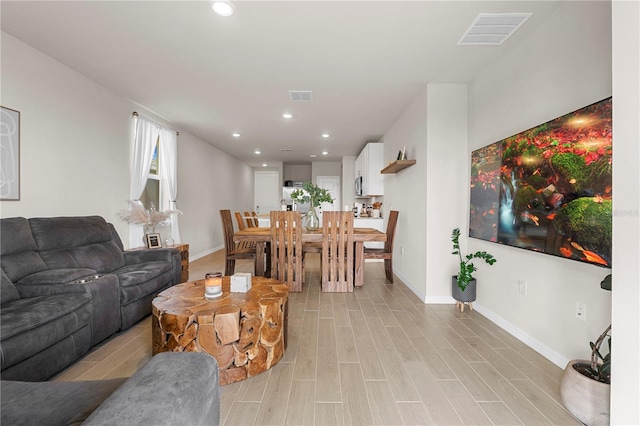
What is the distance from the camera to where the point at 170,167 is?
4758 mm

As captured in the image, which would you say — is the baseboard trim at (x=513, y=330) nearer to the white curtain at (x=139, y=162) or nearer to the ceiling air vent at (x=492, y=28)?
the ceiling air vent at (x=492, y=28)

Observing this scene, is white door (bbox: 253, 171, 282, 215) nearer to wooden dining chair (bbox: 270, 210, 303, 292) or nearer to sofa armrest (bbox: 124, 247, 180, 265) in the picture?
wooden dining chair (bbox: 270, 210, 303, 292)

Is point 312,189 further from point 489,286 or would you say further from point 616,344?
point 616,344

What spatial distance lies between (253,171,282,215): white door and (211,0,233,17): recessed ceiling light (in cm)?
782

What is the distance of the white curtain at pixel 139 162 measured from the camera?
3.85 metres

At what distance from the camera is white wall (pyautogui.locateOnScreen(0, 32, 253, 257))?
8.18 ft

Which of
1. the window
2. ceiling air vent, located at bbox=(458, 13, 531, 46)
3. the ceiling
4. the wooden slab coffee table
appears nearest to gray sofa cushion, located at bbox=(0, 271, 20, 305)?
the wooden slab coffee table

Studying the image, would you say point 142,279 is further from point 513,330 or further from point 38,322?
point 513,330

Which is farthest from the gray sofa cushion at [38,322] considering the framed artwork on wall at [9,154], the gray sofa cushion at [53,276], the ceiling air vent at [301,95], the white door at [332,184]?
the white door at [332,184]

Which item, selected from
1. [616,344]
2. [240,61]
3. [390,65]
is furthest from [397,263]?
[240,61]

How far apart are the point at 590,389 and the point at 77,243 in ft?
13.0

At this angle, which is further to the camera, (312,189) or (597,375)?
(312,189)

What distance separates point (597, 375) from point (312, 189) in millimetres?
3216

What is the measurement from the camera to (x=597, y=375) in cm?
146
